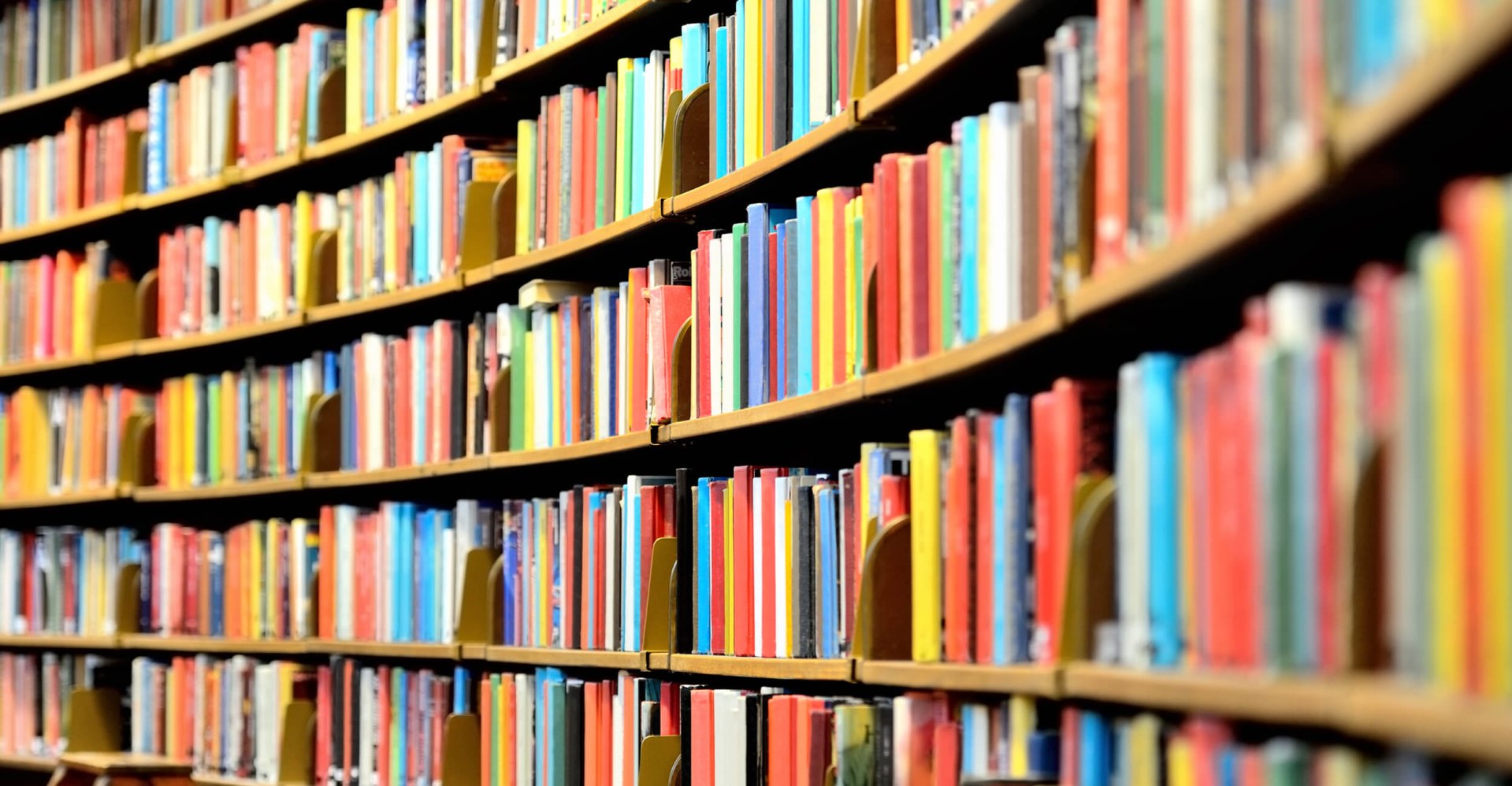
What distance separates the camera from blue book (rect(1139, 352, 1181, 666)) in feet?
5.85

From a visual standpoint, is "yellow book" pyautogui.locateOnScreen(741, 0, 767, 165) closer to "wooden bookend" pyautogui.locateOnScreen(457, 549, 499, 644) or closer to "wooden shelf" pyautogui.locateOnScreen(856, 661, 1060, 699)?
"wooden shelf" pyautogui.locateOnScreen(856, 661, 1060, 699)

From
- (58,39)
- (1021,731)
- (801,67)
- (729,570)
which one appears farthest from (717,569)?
(58,39)

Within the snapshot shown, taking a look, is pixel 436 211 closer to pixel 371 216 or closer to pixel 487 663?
pixel 371 216

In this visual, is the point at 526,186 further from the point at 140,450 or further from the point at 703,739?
the point at 140,450

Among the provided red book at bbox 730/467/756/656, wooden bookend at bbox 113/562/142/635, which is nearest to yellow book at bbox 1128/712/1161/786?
red book at bbox 730/467/756/656

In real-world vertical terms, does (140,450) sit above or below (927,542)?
above

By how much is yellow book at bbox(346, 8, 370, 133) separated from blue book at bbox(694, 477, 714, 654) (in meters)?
1.55

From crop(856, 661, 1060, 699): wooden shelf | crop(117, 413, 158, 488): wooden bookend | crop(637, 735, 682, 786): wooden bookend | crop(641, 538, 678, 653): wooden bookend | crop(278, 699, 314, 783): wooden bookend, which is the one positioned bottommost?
crop(278, 699, 314, 783): wooden bookend

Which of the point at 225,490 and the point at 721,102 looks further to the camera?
the point at 225,490

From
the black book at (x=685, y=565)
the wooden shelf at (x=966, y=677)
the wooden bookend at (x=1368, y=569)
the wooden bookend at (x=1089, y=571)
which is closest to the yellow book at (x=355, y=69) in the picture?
the black book at (x=685, y=565)

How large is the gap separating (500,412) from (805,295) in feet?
3.59

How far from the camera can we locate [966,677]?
2.24 meters

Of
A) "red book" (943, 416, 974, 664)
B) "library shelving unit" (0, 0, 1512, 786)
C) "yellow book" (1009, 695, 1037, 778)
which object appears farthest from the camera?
"red book" (943, 416, 974, 664)

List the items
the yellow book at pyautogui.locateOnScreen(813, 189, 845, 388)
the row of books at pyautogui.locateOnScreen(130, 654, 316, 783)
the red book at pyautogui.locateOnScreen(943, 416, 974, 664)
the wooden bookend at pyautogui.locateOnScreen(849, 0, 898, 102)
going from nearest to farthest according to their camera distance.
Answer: the red book at pyautogui.locateOnScreen(943, 416, 974, 664), the wooden bookend at pyautogui.locateOnScreen(849, 0, 898, 102), the yellow book at pyautogui.locateOnScreen(813, 189, 845, 388), the row of books at pyautogui.locateOnScreen(130, 654, 316, 783)
